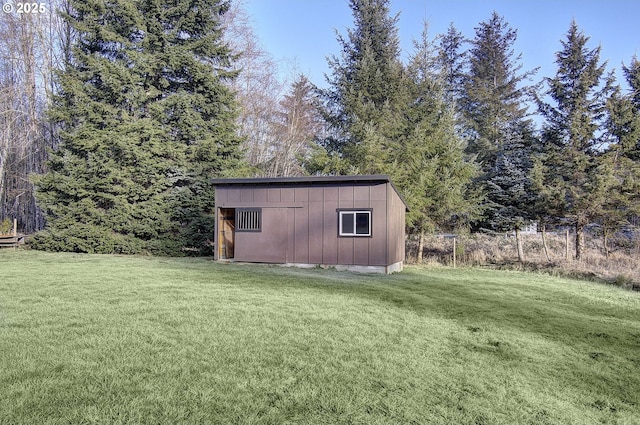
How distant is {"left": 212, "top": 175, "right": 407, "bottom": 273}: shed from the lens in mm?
10734

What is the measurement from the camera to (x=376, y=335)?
430cm

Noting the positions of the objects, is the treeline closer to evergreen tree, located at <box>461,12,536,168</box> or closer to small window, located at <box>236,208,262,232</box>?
evergreen tree, located at <box>461,12,536,168</box>

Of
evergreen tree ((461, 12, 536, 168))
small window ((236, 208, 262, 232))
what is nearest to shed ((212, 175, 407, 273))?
small window ((236, 208, 262, 232))

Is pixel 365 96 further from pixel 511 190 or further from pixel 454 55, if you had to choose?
pixel 454 55

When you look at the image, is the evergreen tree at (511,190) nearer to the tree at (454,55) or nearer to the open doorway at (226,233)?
the tree at (454,55)

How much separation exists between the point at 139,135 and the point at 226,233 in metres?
6.05

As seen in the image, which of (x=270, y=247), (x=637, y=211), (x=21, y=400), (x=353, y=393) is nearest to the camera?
(x=21, y=400)

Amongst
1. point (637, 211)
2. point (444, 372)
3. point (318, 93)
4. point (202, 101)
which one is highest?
point (318, 93)

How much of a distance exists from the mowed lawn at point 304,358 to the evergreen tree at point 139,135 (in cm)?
943

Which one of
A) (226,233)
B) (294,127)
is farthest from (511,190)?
(294,127)

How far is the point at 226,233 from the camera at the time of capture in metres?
13.1

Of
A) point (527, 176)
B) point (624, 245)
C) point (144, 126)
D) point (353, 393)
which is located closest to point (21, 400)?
point (353, 393)

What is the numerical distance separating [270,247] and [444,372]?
8.76 m

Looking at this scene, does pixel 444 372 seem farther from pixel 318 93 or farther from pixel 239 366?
pixel 318 93
